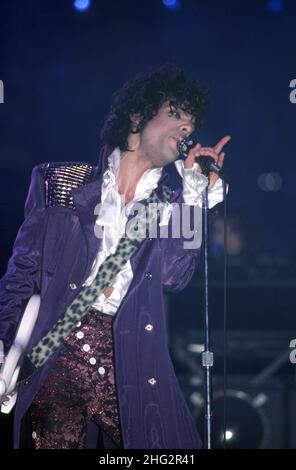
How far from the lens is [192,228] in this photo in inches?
131

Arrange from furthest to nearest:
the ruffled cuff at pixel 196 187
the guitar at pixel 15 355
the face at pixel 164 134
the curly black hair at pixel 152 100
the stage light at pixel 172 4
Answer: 1. the stage light at pixel 172 4
2. the curly black hair at pixel 152 100
3. the face at pixel 164 134
4. the ruffled cuff at pixel 196 187
5. the guitar at pixel 15 355

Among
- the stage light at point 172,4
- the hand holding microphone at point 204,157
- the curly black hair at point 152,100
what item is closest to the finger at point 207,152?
the hand holding microphone at point 204,157

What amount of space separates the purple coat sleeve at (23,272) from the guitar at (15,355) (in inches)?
1.1

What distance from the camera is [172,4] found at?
216 inches

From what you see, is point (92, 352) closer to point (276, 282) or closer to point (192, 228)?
point (192, 228)

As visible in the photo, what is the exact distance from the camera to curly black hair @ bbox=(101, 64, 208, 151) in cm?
349

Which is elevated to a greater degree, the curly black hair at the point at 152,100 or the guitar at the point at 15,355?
the curly black hair at the point at 152,100

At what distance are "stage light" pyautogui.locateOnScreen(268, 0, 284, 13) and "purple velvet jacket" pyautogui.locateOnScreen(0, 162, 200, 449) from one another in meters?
2.84

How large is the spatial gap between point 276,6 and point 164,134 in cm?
258

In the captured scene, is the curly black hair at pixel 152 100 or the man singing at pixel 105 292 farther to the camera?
the curly black hair at pixel 152 100

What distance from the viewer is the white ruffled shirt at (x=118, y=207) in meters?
3.22

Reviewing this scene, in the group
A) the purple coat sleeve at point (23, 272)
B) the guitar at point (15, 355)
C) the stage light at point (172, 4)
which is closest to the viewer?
the guitar at point (15, 355)

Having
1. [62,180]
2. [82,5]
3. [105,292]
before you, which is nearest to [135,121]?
[62,180]

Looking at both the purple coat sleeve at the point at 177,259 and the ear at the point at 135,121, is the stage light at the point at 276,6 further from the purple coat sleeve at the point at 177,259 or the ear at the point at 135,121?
the purple coat sleeve at the point at 177,259
